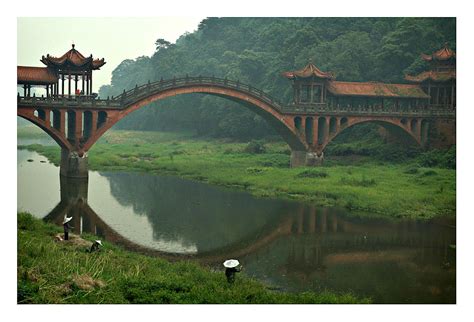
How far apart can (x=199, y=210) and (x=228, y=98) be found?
697 inches

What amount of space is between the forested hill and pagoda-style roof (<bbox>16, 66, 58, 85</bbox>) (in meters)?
32.6

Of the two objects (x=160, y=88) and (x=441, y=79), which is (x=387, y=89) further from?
(x=160, y=88)

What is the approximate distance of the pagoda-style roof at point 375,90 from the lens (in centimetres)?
5194

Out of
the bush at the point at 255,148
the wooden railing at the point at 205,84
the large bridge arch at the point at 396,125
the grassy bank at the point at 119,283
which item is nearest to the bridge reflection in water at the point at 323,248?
the grassy bank at the point at 119,283

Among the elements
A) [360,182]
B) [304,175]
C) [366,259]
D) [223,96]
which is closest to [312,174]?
[304,175]

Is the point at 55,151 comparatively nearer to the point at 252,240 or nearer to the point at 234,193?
the point at 234,193

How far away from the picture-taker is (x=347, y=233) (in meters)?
27.3

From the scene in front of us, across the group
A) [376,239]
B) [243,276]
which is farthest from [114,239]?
[376,239]

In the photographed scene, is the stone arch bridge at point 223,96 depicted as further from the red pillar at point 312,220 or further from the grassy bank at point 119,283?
the grassy bank at point 119,283

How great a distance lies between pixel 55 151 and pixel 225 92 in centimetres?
3142

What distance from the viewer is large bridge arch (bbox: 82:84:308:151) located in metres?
42.8

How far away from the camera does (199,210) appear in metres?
32.5

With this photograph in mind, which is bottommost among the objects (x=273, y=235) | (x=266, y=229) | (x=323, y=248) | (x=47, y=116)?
(x=323, y=248)

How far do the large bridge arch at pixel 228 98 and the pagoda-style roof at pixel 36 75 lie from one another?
517cm
